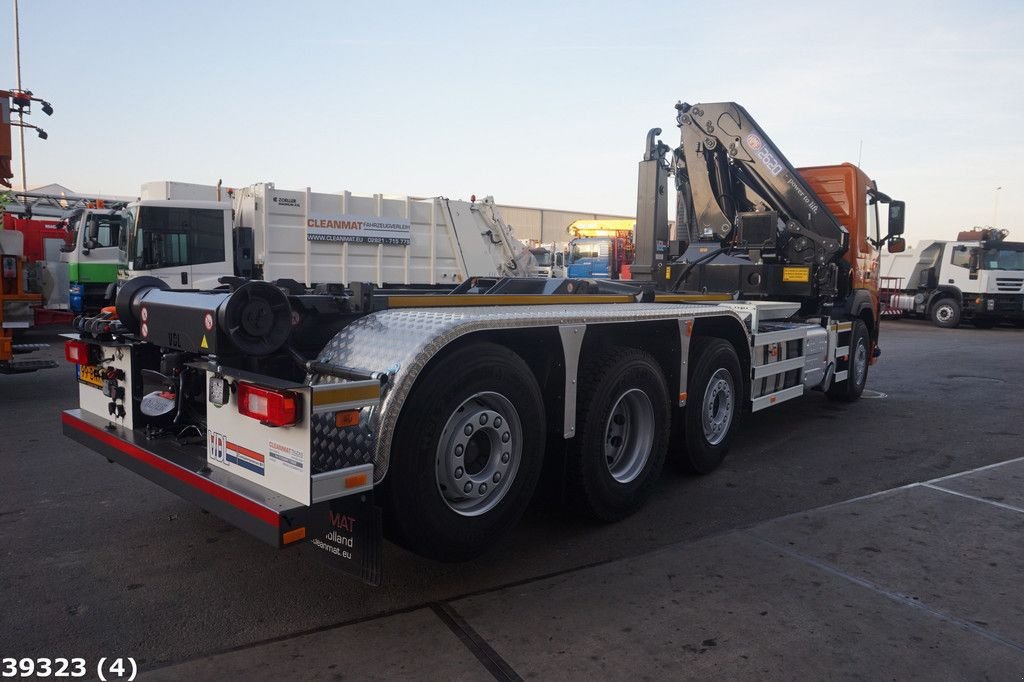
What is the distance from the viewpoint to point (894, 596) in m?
3.79

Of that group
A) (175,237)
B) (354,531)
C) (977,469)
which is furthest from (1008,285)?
(354,531)

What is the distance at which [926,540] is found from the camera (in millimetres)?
4570

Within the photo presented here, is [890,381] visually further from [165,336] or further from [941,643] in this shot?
[165,336]

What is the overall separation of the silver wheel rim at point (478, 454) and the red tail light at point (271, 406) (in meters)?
0.74

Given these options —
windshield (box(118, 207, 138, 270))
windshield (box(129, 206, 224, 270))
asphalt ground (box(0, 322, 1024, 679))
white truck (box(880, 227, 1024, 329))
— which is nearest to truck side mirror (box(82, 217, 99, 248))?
windshield (box(118, 207, 138, 270))

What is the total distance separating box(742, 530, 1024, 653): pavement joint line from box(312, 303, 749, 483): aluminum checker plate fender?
183 cm

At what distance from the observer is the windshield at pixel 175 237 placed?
13.2 m

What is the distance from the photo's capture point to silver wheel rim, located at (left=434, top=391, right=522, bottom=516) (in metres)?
3.52

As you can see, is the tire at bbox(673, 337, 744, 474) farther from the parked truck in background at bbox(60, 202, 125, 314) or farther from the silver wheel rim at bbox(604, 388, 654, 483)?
the parked truck in background at bbox(60, 202, 125, 314)

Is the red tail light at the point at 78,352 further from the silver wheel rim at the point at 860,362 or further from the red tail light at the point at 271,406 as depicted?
the silver wheel rim at the point at 860,362

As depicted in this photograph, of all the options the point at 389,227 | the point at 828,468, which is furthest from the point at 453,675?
the point at 389,227

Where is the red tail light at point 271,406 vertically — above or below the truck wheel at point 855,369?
above

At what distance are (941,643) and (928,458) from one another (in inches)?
150

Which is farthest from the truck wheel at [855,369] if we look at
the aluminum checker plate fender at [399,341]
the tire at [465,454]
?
the tire at [465,454]
